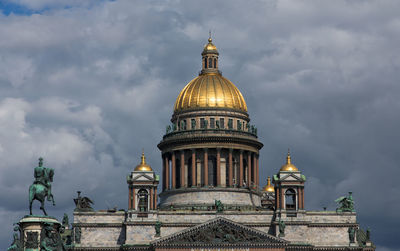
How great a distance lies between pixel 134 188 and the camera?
120 meters

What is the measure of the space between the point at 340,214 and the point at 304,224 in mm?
5313

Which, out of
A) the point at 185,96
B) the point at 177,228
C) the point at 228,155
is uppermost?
the point at 185,96

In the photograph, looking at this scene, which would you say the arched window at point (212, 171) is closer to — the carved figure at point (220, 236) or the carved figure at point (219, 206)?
the carved figure at point (219, 206)

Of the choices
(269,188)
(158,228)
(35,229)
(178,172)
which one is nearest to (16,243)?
(35,229)

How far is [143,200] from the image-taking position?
12188 centimetres

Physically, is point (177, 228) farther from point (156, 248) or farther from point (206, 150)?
point (206, 150)

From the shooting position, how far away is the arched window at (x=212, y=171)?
131750 millimetres

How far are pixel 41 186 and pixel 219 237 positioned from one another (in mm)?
58631

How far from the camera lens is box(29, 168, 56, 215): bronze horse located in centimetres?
5950

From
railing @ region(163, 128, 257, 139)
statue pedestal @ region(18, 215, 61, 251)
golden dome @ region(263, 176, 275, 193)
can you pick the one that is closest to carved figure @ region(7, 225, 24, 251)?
statue pedestal @ region(18, 215, 61, 251)

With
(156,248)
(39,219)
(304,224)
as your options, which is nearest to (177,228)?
(156,248)

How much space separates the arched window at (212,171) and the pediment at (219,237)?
15.1m

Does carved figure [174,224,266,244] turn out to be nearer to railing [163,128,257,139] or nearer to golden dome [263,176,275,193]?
railing [163,128,257,139]

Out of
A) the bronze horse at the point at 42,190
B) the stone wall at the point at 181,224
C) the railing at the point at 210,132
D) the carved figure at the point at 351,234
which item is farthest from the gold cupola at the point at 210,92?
the bronze horse at the point at 42,190
